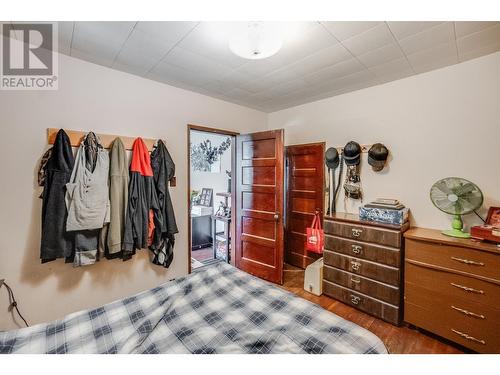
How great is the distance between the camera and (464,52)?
71.6 inches

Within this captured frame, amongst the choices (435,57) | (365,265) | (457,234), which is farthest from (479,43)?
(365,265)

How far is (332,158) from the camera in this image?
9.12 feet

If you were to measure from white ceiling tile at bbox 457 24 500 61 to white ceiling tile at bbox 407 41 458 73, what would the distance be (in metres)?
0.05

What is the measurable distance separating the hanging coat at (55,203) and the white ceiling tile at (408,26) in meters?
2.60

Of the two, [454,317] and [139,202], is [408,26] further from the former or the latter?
[139,202]

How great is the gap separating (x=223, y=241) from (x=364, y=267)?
2238 mm

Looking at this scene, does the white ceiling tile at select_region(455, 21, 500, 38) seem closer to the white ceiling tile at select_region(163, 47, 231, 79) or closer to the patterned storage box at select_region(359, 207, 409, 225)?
the patterned storage box at select_region(359, 207, 409, 225)

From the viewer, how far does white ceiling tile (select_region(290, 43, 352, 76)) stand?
70.8 inches

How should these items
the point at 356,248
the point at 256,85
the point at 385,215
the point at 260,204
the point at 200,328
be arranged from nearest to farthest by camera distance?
the point at 200,328 → the point at 385,215 → the point at 356,248 → the point at 256,85 → the point at 260,204

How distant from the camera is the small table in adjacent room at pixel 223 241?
11.6 ft

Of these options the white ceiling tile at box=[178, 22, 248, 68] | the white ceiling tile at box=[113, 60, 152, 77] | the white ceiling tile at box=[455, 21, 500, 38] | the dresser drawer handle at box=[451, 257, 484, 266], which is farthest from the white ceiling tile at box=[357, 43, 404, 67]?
the white ceiling tile at box=[113, 60, 152, 77]
